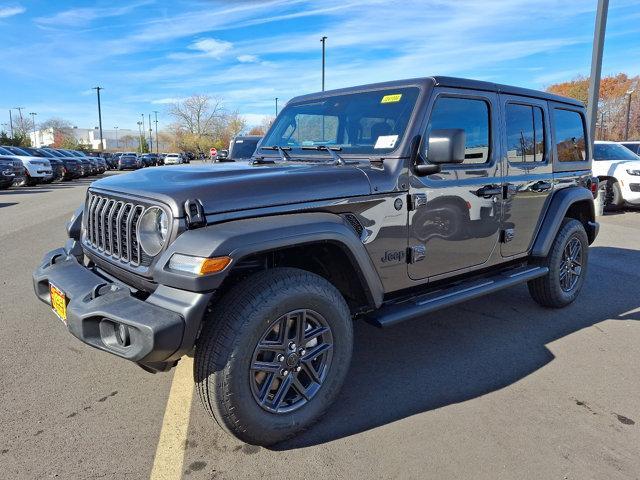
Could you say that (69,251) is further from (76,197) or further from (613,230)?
(76,197)

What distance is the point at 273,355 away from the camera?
2.63m

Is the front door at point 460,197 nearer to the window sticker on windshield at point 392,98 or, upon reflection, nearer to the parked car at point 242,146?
the window sticker on windshield at point 392,98

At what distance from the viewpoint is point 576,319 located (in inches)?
178

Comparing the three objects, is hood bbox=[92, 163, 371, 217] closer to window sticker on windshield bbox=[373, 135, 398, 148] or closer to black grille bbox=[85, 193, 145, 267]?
black grille bbox=[85, 193, 145, 267]

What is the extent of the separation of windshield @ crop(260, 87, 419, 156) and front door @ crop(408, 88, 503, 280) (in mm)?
212

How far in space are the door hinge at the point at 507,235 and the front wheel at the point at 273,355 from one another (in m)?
1.77

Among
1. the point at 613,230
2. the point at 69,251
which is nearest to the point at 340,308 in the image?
the point at 69,251

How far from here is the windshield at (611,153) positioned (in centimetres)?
1200

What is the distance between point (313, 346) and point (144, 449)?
3.39 feet

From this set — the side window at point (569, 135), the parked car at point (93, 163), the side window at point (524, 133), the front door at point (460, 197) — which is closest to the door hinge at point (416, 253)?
the front door at point (460, 197)

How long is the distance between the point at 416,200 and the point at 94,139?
13660 centimetres

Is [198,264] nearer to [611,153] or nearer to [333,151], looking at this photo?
[333,151]

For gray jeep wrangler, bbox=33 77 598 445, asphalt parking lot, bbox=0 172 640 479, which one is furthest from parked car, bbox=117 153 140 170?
gray jeep wrangler, bbox=33 77 598 445

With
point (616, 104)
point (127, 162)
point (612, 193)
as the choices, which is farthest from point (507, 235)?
point (616, 104)
